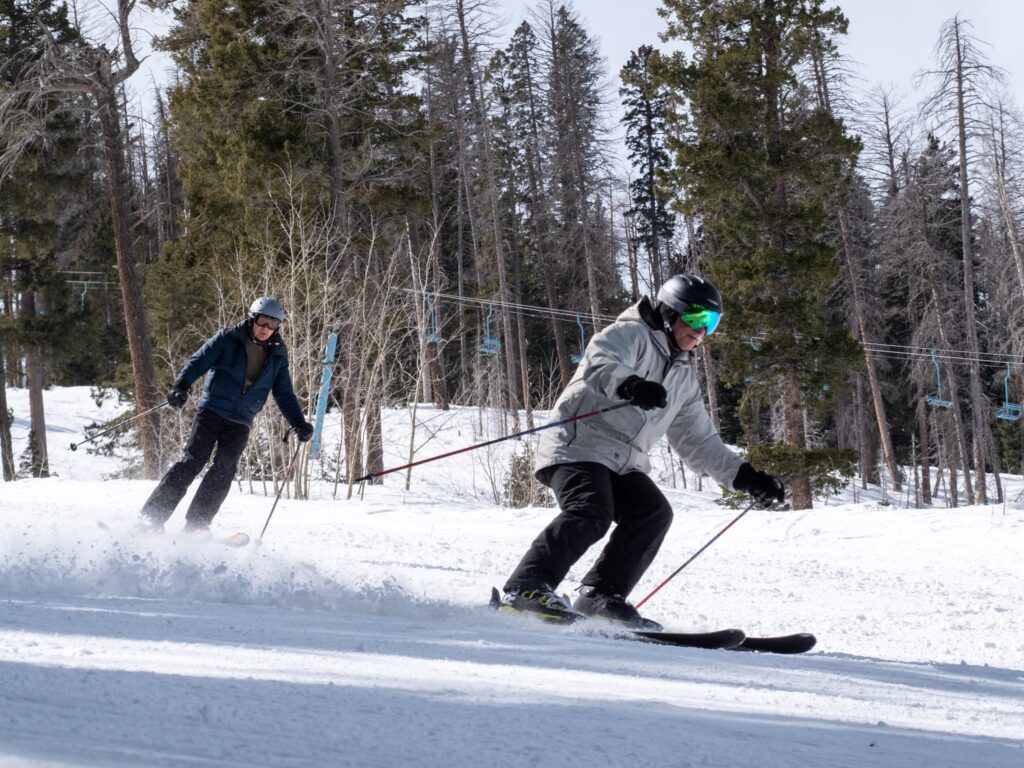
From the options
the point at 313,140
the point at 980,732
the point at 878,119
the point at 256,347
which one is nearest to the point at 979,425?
the point at 878,119

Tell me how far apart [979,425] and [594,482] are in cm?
3030

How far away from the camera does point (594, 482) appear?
462 centimetres

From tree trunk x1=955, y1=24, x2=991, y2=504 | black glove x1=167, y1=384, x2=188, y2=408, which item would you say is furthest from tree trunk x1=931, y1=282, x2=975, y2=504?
black glove x1=167, y1=384, x2=188, y2=408

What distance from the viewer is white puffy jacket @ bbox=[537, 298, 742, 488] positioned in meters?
4.63

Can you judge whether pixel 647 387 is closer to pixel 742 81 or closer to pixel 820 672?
pixel 820 672

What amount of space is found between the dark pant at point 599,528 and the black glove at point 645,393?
420mm

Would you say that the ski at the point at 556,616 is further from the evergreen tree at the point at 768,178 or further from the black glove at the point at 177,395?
the evergreen tree at the point at 768,178

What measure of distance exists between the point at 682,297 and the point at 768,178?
15075mm

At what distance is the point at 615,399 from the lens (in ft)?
15.3

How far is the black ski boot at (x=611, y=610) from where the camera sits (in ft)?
15.2

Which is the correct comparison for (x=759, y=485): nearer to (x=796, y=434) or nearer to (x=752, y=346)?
(x=796, y=434)

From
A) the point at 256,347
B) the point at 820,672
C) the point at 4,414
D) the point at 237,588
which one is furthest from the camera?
the point at 4,414

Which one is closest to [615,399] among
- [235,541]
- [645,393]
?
[645,393]

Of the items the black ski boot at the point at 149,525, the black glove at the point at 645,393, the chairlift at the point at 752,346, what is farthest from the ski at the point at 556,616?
the chairlift at the point at 752,346
